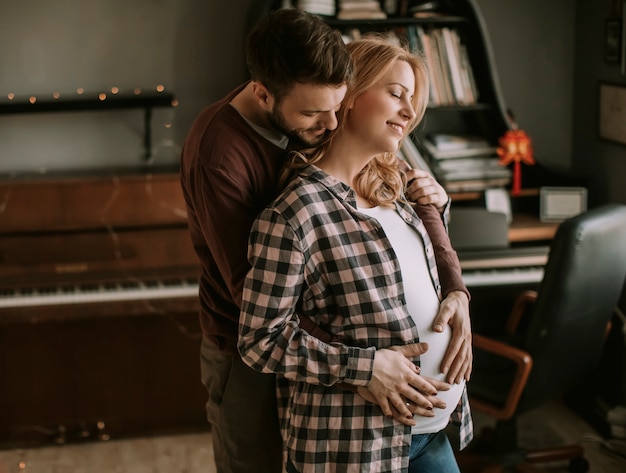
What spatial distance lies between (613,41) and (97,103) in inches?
81.4

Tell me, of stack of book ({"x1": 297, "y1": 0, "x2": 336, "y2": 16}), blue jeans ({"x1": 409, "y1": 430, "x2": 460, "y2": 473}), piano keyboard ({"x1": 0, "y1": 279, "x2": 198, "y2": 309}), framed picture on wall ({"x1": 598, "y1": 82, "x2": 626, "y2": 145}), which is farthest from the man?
framed picture on wall ({"x1": 598, "y1": 82, "x2": 626, "y2": 145})

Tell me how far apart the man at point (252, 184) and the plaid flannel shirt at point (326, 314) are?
52mm

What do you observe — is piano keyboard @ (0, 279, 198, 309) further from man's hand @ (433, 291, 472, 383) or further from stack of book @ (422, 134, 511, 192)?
man's hand @ (433, 291, 472, 383)

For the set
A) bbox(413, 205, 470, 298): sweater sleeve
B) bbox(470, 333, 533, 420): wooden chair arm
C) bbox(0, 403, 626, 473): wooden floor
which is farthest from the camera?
bbox(0, 403, 626, 473): wooden floor

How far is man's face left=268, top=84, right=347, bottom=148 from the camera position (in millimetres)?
1502

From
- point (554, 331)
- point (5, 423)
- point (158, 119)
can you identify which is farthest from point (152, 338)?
point (554, 331)

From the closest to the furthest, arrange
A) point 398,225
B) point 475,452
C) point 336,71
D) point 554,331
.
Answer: point 336,71 < point 398,225 < point 554,331 < point 475,452

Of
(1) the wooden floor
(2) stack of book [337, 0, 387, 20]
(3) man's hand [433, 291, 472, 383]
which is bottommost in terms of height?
(1) the wooden floor

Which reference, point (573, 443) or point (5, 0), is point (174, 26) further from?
point (573, 443)

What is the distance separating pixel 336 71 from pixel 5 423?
251 cm

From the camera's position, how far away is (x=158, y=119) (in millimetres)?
3580

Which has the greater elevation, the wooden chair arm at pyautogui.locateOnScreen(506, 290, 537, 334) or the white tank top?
the white tank top

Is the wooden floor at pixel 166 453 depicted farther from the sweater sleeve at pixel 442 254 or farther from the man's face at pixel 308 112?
the man's face at pixel 308 112

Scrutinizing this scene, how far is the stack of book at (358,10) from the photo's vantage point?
3.30 m
